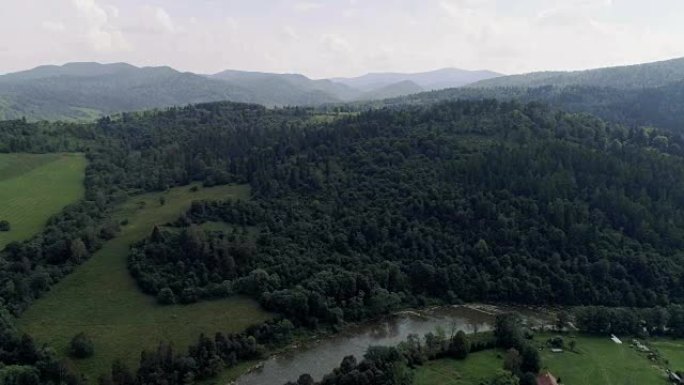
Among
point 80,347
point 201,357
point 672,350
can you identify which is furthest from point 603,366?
point 80,347

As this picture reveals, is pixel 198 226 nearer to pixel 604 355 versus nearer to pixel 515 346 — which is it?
pixel 515 346

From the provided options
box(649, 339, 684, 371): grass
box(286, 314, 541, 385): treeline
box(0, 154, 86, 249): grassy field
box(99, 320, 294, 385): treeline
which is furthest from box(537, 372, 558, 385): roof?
box(0, 154, 86, 249): grassy field

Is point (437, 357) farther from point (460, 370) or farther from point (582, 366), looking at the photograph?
point (582, 366)

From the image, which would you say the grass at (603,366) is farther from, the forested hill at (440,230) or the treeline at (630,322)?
the forested hill at (440,230)

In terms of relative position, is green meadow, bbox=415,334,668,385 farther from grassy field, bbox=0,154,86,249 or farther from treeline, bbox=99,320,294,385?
grassy field, bbox=0,154,86,249

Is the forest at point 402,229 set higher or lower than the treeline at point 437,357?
higher

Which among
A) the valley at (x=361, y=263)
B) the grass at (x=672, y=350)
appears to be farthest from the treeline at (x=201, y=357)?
the grass at (x=672, y=350)
